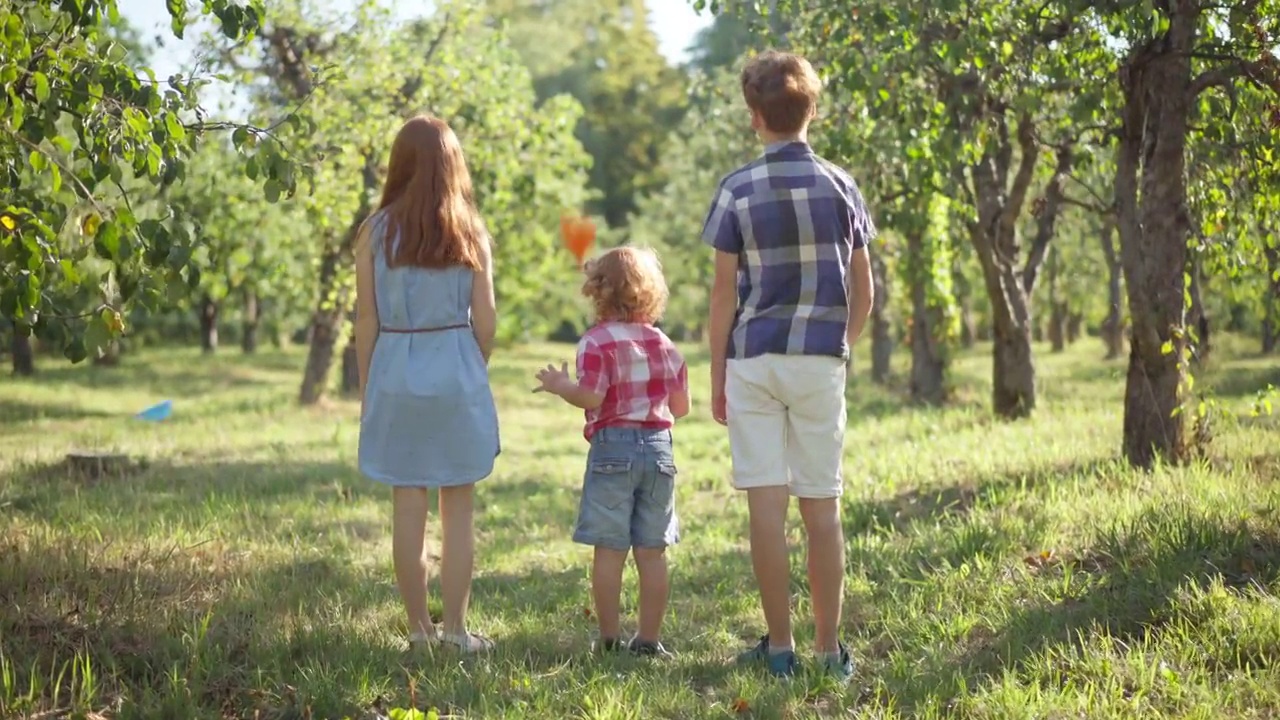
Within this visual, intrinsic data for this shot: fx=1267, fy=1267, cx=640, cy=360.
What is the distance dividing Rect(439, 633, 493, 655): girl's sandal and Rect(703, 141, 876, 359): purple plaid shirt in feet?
4.85

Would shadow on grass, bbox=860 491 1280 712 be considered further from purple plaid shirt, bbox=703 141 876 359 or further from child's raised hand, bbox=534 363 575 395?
child's raised hand, bbox=534 363 575 395

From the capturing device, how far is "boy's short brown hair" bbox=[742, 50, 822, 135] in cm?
450

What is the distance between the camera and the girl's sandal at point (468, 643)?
4.73 metres

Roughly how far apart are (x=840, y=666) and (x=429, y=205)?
2.25 meters

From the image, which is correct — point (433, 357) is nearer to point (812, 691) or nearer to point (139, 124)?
point (139, 124)

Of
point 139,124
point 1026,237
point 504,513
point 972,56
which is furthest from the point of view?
point 1026,237

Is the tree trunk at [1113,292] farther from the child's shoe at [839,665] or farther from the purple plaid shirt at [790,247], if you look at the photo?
the child's shoe at [839,665]

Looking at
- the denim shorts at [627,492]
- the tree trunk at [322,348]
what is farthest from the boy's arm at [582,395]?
the tree trunk at [322,348]

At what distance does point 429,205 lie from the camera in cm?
473

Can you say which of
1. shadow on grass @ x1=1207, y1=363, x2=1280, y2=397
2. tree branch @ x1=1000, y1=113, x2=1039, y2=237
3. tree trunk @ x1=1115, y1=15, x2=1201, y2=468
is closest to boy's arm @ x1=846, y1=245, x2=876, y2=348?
tree trunk @ x1=1115, y1=15, x2=1201, y2=468

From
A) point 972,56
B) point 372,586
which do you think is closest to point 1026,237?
point 972,56

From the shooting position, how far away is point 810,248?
14.8 ft

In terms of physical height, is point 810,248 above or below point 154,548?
above

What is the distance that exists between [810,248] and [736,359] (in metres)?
0.47
